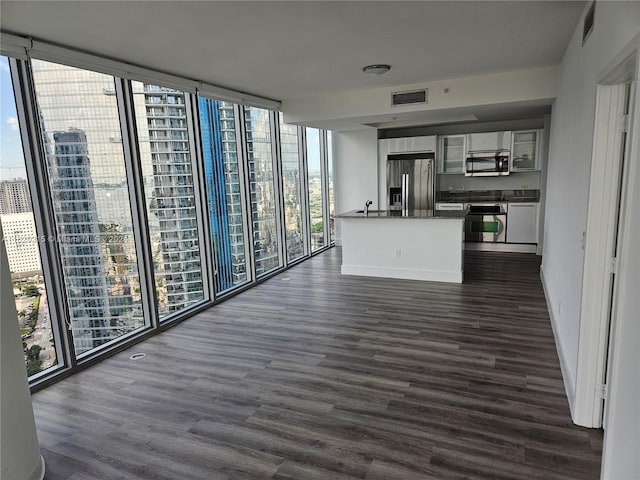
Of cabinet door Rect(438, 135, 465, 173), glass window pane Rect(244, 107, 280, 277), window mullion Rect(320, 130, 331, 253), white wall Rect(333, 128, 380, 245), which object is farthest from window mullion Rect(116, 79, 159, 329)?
cabinet door Rect(438, 135, 465, 173)

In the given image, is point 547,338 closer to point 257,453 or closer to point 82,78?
point 257,453

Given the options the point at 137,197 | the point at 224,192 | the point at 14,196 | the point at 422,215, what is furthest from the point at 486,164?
the point at 14,196

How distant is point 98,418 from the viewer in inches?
110

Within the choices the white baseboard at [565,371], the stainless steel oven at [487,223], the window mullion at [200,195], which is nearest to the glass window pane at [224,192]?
the window mullion at [200,195]

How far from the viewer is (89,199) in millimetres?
3648

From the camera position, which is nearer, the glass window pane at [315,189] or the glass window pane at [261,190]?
the glass window pane at [261,190]

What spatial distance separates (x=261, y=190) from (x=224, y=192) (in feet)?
3.18

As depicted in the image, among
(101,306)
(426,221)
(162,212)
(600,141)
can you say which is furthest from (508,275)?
(101,306)

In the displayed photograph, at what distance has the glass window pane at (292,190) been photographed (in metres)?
7.09

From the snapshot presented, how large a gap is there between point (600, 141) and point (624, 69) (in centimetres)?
46

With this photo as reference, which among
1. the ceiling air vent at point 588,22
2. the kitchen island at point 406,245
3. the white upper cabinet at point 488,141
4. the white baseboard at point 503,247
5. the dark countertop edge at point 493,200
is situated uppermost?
the ceiling air vent at point 588,22

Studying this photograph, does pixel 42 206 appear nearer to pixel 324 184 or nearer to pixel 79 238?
pixel 79 238

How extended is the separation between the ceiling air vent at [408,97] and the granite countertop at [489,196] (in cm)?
330

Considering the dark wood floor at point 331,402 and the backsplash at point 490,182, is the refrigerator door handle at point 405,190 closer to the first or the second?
the backsplash at point 490,182
